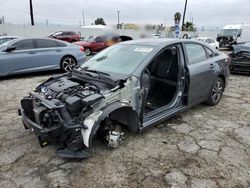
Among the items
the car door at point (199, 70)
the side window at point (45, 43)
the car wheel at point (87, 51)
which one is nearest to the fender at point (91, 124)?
the car door at point (199, 70)

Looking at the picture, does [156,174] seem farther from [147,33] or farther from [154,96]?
[147,33]

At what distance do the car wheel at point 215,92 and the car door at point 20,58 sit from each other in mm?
5863

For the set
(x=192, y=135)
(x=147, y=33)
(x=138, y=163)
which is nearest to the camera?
(x=138, y=163)

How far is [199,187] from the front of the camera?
8.46ft

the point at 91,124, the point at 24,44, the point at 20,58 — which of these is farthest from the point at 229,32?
the point at 91,124

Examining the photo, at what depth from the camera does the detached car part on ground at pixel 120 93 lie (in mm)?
2775

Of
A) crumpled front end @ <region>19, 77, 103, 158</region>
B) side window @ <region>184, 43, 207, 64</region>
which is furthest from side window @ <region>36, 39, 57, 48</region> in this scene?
crumpled front end @ <region>19, 77, 103, 158</region>

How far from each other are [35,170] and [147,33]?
1400 centimetres

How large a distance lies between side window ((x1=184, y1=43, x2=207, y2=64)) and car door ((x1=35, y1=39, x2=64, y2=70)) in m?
5.51

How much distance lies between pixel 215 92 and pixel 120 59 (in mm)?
2353

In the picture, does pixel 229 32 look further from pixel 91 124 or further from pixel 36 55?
pixel 91 124

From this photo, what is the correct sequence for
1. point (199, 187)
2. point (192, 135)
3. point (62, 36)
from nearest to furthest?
point (199, 187)
point (192, 135)
point (62, 36)

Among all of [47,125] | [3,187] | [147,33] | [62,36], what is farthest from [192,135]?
[62,36]

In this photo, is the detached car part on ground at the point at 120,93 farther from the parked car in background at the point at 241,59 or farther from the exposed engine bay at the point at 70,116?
the parked car in background at the point at 241,59
